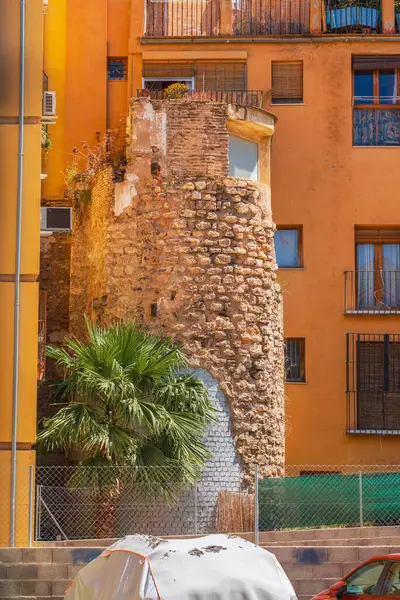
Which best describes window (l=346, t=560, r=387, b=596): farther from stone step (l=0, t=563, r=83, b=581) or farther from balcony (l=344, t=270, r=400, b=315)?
balcony (l=344, t=270, r=400, b=315)

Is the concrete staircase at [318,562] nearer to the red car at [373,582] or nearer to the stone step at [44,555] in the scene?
the stone step at [44,555]

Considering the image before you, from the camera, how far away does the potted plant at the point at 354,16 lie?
30.2 meters

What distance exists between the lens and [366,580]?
13836 mm

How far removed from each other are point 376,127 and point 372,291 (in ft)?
13.2

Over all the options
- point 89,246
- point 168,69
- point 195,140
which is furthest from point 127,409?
point 168,69

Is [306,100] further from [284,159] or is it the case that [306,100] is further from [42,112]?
[42,112]

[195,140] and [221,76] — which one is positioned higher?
[221,76]

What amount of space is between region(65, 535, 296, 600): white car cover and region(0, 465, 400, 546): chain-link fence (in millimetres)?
6059

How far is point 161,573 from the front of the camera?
12.2m

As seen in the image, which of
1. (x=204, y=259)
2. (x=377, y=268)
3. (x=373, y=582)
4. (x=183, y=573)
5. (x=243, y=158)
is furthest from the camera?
(x=377, y=268)

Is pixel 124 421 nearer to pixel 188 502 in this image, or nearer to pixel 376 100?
pixel 188 502

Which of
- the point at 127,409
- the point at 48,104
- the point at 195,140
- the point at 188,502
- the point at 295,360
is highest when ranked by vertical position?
the point at 48,104

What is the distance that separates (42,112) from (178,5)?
456 inches

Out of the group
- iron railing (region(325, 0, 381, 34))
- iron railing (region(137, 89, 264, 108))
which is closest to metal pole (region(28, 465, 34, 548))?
iron railing (region(137, 89, 264, 108))
